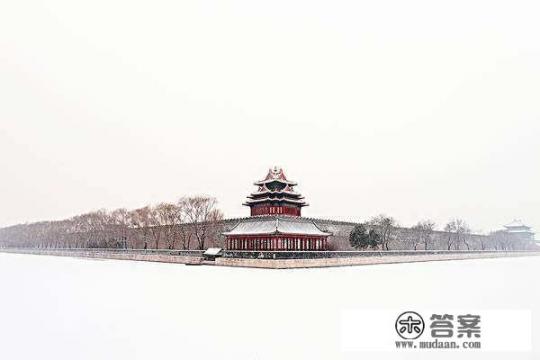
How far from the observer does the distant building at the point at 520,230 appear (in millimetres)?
122062

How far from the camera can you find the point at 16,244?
122250 mm

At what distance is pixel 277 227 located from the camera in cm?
4938

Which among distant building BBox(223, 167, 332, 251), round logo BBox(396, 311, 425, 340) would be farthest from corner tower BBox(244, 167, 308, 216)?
round logo BBox(396, 311, 425, 340)

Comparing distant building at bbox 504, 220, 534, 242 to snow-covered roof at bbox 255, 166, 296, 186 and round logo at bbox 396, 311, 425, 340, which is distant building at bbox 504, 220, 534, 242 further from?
round logo at bbox 396, 311, 425, 340

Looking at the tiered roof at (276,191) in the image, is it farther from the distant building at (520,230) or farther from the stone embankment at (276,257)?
the distant building at (520,230)

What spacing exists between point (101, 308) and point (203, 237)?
1717 inches

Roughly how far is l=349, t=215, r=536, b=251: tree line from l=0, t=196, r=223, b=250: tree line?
20361mm

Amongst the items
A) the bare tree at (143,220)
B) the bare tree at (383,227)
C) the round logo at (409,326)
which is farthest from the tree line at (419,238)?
the round logo at (409,326)

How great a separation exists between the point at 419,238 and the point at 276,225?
38.1 m

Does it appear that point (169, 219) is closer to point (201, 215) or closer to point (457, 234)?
point (201, 215)

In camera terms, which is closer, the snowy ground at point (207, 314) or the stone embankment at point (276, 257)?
the snowy ground at point (207, 314)

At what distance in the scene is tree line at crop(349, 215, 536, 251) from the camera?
6378cm

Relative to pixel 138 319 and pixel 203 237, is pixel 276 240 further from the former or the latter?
pixel 138 319

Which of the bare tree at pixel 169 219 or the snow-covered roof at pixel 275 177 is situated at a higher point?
the snow-covered roof at pixel 275 177
